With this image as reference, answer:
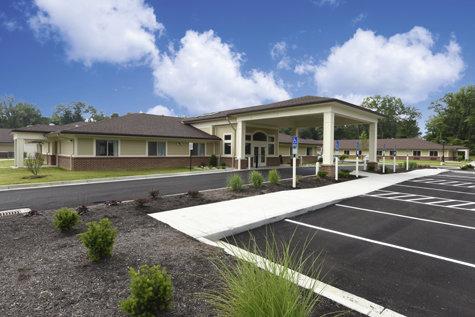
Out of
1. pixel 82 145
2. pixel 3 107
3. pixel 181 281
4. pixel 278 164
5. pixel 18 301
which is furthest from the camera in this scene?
pixel 3 107

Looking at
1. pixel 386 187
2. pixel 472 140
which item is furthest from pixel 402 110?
pixel 386 187

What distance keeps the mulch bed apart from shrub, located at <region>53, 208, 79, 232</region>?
23 centimetres

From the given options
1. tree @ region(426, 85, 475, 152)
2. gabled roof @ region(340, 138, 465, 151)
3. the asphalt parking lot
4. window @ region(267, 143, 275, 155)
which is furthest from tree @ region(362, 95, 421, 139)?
the asphalt parking lot

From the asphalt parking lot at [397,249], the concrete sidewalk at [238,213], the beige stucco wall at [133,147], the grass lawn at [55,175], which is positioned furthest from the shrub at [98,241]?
the beige stucco wall at [133,147]

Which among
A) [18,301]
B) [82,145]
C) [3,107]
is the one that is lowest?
[18,301]

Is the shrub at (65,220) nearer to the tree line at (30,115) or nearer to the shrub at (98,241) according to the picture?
the shrub at (98,241)

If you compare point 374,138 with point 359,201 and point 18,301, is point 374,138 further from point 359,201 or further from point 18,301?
point 18,301

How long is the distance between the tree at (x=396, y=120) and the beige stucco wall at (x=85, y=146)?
80052mm

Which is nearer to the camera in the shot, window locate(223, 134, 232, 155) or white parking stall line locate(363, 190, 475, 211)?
white parking stall line locate(363, 190, 475, 211)

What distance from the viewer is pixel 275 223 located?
7.80 m

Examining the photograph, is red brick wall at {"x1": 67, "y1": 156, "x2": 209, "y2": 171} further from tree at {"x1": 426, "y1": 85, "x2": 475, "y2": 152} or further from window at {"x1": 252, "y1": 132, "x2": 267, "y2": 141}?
tree at {"x1": 426, "y1": 85, "x2": 475, "y2": 152}

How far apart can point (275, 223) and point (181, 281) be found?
4067mm

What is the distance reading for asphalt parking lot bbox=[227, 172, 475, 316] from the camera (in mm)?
4027

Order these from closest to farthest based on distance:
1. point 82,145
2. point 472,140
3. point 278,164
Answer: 1. point 82,145
2. point 278,164
3. point 472,140
